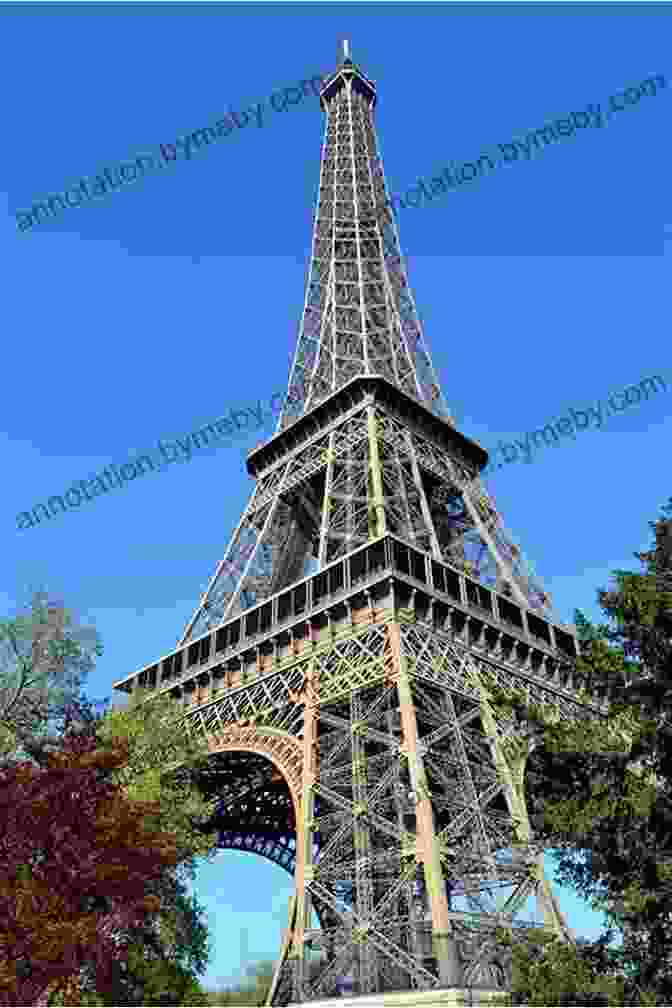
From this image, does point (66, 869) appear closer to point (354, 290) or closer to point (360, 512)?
point (360, 512)

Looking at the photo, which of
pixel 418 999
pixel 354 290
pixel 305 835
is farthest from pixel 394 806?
pixel 354 290

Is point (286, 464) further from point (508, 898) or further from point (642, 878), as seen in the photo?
point (642, 878)

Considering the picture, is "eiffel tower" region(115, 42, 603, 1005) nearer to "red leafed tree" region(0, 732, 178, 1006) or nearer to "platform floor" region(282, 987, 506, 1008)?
"platform floor" region(282, 987, 506, 1008)

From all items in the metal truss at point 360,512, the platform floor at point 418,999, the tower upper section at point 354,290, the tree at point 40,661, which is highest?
the tower upper section at point 354,290

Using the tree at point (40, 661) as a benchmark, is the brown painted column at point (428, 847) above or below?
below

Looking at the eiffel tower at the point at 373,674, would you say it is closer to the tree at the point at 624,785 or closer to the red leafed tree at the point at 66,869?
the tree at the point at 624,785

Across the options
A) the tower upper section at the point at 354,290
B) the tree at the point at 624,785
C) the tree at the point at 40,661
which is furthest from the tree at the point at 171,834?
the tower upper section at the point at 354,290

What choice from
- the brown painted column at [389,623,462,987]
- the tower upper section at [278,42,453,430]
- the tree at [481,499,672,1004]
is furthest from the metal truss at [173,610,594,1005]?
the tower upper section at [278,42,453,430]
